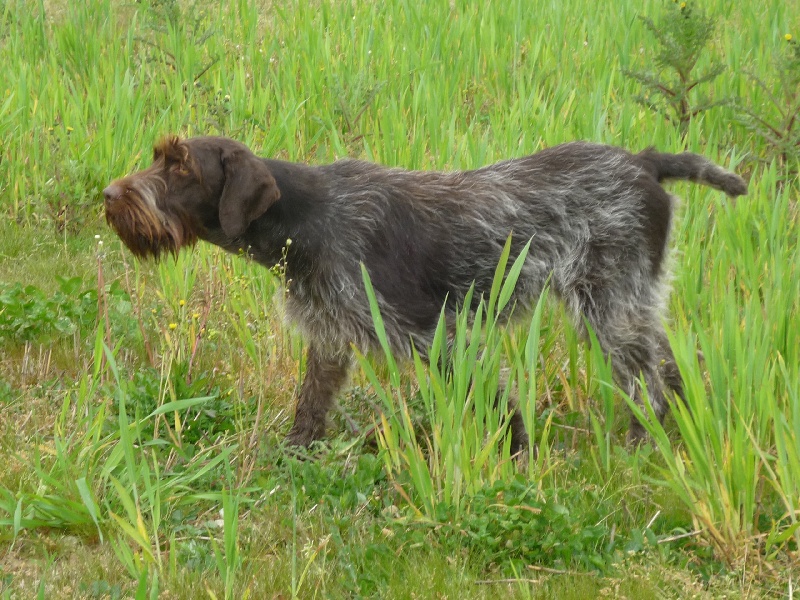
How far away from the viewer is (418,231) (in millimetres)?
4309

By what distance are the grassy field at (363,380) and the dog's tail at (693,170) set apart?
0.78 feet

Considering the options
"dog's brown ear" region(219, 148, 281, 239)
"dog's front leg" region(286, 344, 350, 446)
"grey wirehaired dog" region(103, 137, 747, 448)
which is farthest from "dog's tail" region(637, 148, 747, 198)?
"dog's brown ear" region(219, 148, 281, 239)


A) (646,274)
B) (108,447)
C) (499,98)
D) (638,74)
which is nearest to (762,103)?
(638,74)

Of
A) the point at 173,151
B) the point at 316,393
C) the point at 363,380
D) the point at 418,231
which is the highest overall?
the point at 173,151

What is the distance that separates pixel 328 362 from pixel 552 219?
1.17m

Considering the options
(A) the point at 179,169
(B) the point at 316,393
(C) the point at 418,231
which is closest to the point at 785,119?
(C) the point at 418,231

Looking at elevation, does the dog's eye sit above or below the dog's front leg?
above

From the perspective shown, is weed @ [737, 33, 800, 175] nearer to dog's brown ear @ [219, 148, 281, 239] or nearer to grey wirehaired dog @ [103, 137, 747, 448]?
grey wirehaired dog @ [103, 137, 747, 448]

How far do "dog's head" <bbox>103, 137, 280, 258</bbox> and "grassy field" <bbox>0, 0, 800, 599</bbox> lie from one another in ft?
0.93

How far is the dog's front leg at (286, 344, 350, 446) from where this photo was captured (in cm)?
428

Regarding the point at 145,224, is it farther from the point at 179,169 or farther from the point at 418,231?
the point at 418,231

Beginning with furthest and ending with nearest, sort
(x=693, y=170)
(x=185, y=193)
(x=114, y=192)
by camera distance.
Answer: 1. (x=693, y=170)
2. (x=185, y=193)
3. (x=114, y=192)

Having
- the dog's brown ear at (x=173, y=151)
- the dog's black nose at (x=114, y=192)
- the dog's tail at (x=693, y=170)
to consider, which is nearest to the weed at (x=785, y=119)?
the dog's tail at (x=693, y=170)

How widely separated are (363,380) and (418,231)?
2.74ft
